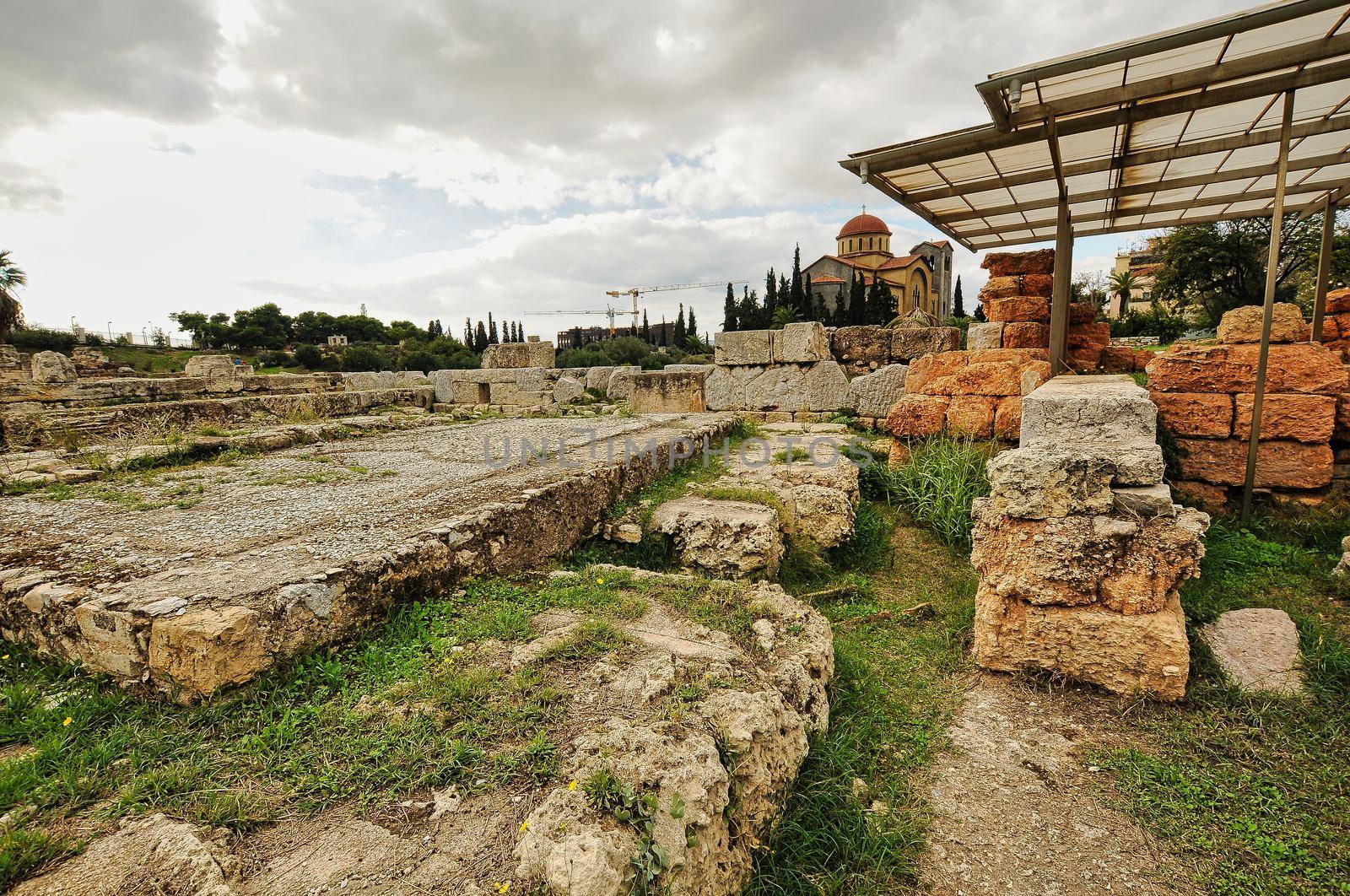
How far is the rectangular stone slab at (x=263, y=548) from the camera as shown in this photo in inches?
73.4

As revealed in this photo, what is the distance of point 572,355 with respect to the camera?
24906 millimetres

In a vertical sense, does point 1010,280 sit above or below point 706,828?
above

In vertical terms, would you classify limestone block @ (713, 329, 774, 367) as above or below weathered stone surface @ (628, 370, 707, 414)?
above

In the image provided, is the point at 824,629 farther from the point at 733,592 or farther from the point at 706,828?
the point at 706,828

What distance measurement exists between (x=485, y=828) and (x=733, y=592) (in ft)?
4.99

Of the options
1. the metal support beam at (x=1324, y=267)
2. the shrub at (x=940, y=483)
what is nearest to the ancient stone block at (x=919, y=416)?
the shrub at (x=940, y=483)

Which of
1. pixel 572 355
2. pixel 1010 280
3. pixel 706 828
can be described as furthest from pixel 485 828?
pixel 572 355

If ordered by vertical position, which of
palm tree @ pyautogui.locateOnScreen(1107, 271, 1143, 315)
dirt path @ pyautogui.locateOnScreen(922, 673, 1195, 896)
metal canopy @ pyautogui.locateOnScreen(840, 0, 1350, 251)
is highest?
palm tree @ pyautogui.locateOnScreen(1107, 271, 1143, 315)

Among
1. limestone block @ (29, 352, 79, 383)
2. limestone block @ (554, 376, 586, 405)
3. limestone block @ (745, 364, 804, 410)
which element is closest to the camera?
limestone block @ (745, 364, 804, 410)

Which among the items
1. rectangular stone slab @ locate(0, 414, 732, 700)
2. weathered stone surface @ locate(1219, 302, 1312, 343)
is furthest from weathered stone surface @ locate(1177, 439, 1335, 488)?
rectangular stone slab @ locate(0, 414, 732, 700)

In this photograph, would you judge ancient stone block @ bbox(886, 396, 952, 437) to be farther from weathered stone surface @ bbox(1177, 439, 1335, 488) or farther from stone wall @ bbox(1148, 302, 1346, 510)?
weathered stone surface @ bbox(1177, 439, 1335, 488)

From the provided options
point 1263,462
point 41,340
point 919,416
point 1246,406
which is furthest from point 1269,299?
point 41,340

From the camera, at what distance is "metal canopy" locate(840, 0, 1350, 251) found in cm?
375

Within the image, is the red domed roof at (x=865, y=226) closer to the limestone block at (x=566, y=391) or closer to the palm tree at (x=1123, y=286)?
the palm tree at (x=1123, y=286)
